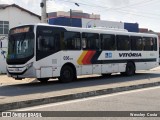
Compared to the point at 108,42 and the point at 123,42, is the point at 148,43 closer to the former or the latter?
the point at 123,42

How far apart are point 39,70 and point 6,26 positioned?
1145 inches

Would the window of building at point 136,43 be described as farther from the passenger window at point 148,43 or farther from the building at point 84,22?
the building at point 84,22

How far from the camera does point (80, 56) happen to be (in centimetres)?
2086

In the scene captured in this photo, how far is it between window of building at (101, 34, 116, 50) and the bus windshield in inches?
217

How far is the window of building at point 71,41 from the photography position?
20.1 meters

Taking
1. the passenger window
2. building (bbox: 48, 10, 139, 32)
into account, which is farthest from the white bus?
building (bbox: 48, 10, 139, 32)

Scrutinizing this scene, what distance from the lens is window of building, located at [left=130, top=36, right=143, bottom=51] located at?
25.3 m

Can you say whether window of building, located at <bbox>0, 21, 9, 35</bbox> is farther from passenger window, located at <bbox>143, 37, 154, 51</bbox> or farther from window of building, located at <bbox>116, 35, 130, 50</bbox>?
window of building, located at <bbox>116, 35, 130, 50</bbox>

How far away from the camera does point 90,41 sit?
856 inches

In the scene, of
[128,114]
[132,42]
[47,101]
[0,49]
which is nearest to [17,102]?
[47,101]

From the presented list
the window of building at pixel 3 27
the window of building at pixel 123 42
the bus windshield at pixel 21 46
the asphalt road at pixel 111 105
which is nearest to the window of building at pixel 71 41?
the bus windshield at pixel 21 46

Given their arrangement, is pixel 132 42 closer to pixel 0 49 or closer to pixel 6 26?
pixel 0 49

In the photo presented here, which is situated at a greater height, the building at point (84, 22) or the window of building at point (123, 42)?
the building at point (84, 22)

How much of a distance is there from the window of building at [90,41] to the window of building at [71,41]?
436 mm
